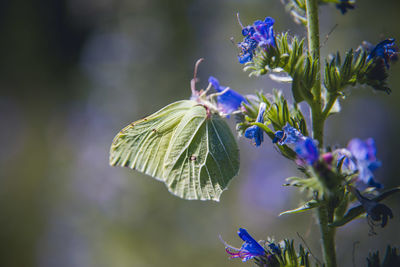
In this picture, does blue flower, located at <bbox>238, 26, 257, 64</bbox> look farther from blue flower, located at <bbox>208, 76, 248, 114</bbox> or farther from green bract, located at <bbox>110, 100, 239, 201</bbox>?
green bract, located at <bbox>110, 100, 239, 201</bbox>

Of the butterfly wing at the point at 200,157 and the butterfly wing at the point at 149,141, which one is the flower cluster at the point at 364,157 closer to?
the butterfly wing at the point at 200,157

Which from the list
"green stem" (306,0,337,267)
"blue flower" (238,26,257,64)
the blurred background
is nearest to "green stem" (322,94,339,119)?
"green stem" (306,0,337,267)

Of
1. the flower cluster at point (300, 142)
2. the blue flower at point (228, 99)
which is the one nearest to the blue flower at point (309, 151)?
the flower cluster at point (300, 142)

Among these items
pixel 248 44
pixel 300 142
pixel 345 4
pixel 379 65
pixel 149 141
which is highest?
pixel 345 4

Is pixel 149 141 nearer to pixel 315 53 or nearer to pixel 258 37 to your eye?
pixel 258 37

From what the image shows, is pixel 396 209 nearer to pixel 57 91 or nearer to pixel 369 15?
pixel 369 15

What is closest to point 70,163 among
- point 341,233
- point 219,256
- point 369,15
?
point 219,256

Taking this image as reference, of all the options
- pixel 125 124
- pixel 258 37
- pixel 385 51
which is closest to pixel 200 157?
pixel 258 37
